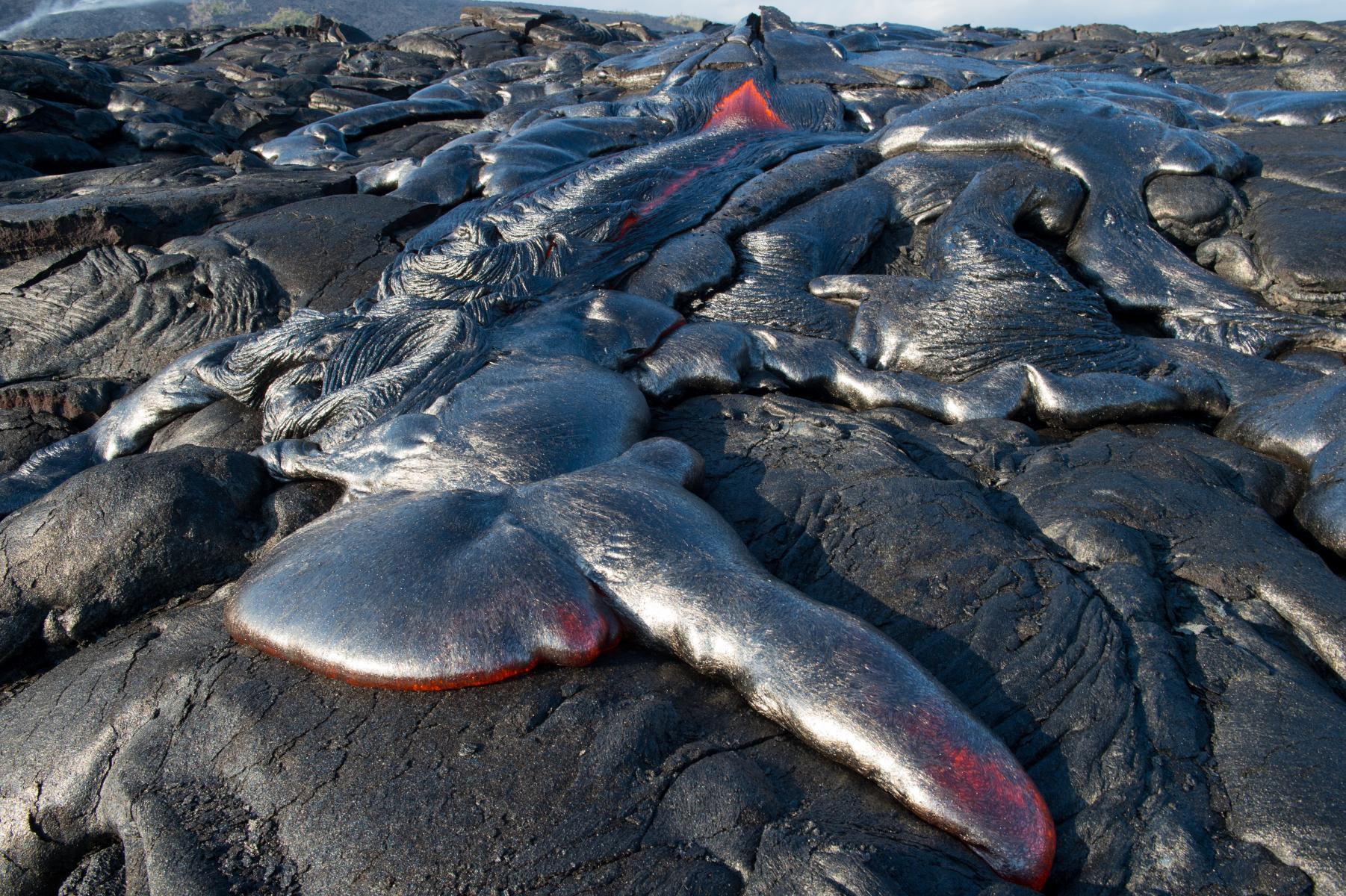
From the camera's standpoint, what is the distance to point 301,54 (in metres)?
14.6

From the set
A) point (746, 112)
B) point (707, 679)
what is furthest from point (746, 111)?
point (707, 679)

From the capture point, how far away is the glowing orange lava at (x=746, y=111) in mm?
6699

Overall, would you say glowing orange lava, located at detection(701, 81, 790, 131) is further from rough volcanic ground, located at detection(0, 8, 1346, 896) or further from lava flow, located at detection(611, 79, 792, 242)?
rough volcanic ground, located at detection(0, 8, 1346, 896)

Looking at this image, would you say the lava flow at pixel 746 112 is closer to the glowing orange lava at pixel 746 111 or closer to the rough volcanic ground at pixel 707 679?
the glowing orange lava at pixel 746 111

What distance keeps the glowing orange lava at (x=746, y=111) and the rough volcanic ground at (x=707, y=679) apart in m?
2.41

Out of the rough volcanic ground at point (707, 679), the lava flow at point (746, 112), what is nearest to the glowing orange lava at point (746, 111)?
the lava flow at point (746, 112)

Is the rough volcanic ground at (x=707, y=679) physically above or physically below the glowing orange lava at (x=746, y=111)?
below

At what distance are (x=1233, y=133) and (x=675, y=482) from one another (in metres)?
5.88

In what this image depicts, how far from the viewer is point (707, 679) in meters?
2.30

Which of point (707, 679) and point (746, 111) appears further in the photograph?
point (746, 111)

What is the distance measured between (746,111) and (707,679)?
5.70 meters

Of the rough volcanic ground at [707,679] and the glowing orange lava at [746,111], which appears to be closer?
the rough volcanic ground at [707,679]

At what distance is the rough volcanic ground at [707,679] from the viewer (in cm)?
186

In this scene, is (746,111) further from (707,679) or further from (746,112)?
(707,679)
